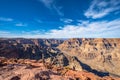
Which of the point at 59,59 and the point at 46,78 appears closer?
the point at 46,78

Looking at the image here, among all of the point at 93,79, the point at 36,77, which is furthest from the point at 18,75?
the point at 93,79

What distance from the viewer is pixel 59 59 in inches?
5753

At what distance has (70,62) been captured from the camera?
493ft

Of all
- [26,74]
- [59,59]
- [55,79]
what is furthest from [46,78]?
[59,59]

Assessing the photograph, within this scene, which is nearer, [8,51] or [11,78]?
[11,78]

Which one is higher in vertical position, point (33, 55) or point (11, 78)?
point (11, 78)

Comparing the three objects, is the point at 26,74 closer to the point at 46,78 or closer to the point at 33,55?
the point at 46,78

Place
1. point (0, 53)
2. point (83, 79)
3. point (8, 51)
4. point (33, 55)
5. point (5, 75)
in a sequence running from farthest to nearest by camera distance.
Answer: point (33, 55) → point (8, 51) → point (0, 53) → point (83, 79) → point (5, 75)

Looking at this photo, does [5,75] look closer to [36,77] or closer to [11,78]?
[11,78]

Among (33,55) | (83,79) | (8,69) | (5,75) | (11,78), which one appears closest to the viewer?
(11,78)

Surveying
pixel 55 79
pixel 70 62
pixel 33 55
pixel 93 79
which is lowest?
pixel 70 62

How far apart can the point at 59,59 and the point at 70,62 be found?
1331 centimetres

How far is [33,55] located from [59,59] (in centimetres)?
3189

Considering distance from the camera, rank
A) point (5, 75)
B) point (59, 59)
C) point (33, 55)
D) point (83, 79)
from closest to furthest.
A: point (5, 75), point (83, 79), point (33, 55), point (59, 59)
